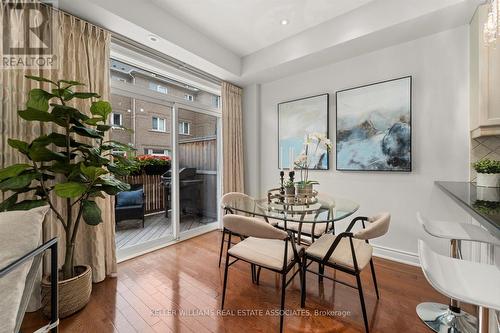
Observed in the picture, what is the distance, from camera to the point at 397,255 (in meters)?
2.51

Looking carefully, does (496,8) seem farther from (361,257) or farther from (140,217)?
(140,217)

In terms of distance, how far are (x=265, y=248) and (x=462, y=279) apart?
1.17 metres

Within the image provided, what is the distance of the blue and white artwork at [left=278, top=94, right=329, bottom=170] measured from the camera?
304 centimetres

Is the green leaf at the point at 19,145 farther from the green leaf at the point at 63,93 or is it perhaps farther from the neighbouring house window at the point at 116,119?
the neighbouring house window at the point at 116,119

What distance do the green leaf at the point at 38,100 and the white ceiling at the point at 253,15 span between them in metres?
1.51

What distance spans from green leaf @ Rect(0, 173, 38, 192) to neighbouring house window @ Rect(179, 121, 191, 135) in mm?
1929

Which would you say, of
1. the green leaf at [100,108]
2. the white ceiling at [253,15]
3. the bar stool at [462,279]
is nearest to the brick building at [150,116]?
the green leaf at [100,108]

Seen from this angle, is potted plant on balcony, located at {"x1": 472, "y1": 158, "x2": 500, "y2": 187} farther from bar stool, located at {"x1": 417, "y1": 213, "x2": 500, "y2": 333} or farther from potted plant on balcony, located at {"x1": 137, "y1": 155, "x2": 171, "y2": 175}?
potted plant on balcony, located at {"x1": 137, "y1": 155, "x2": 171, "y2": 175}

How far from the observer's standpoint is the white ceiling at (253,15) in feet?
7.52

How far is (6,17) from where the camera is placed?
5.57 feet

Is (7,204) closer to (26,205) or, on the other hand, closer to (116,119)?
(26,205)

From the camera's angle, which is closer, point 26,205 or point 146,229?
point 26,205

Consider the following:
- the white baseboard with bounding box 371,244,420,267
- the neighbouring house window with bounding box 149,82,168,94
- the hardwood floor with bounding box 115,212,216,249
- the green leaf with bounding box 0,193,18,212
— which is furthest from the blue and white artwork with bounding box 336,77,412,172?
the green leaf with bounding box 0,193,18,212

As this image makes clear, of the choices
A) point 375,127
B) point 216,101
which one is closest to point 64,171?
point 216,101
